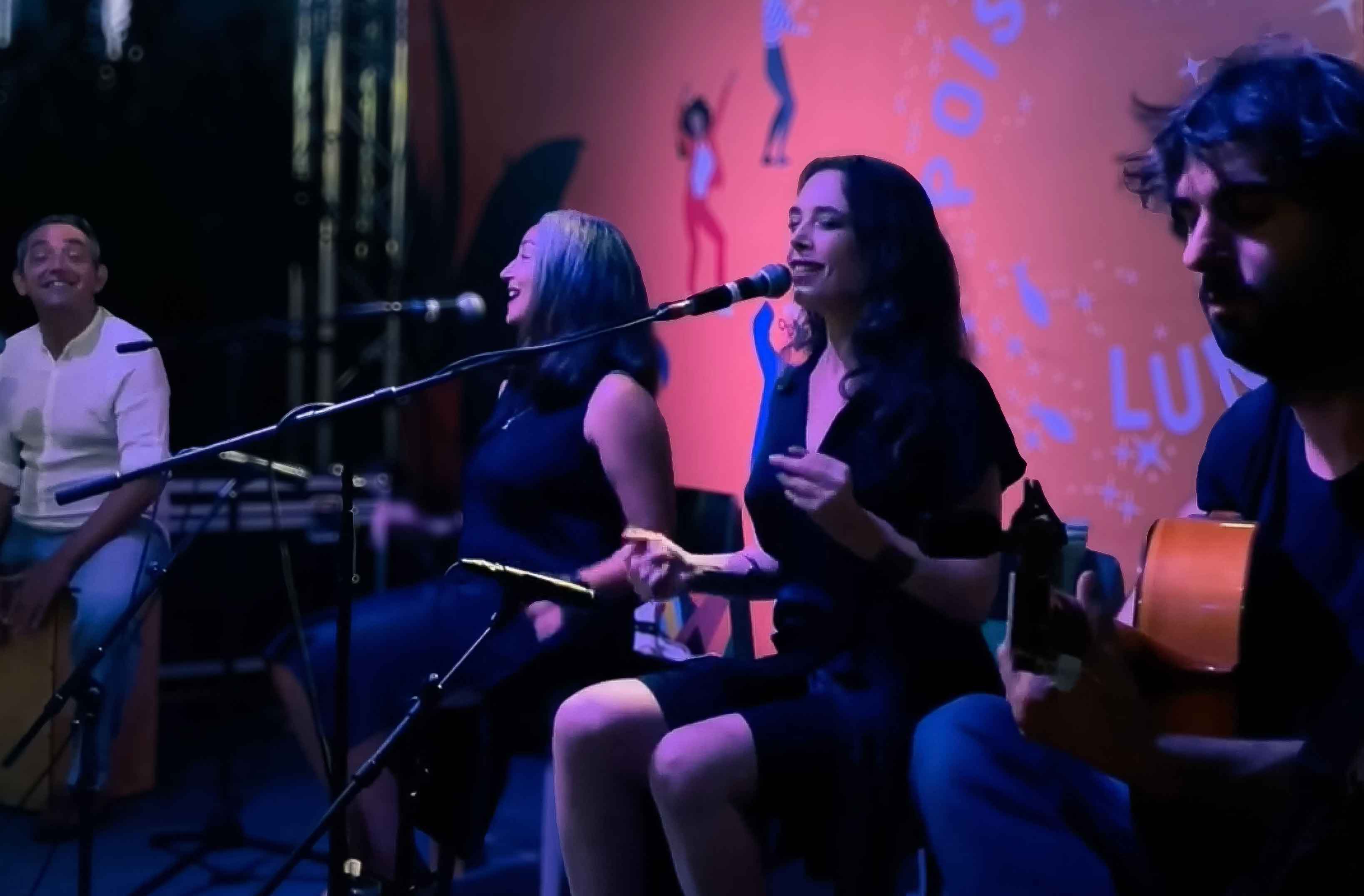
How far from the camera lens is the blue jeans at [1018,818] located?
1.25m

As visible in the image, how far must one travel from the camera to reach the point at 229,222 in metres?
3.58

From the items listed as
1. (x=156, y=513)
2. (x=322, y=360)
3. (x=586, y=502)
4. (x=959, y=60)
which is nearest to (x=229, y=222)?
(x=322, y=360)

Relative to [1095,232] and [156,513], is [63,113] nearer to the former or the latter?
[156,513]

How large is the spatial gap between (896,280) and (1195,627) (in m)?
0.78

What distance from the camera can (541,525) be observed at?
7.29ft

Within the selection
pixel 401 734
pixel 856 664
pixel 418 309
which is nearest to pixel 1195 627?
pixel 856 664

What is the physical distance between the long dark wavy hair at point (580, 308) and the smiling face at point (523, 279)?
Answer: 0.03 feet

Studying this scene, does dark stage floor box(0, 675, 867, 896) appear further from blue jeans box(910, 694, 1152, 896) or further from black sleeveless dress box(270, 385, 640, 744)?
blue jeans box(910, 694, 1152, 896)

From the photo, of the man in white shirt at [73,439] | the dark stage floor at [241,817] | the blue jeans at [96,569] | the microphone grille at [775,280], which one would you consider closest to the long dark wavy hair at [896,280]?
the microphone grille at [775,280]

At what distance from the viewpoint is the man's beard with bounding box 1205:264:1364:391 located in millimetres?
1199

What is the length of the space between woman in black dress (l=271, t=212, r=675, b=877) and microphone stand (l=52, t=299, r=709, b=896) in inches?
11.8

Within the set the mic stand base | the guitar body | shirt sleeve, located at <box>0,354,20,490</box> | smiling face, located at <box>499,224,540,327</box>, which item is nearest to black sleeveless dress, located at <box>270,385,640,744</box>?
smiling face, located at <box>499,224,540,327</box>

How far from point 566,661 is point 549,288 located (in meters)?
0.68

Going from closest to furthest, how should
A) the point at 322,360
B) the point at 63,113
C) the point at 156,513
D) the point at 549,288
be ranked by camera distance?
the point at 549,288 < the point at 156,513 < the point at 63,113 < the point at 322,360
